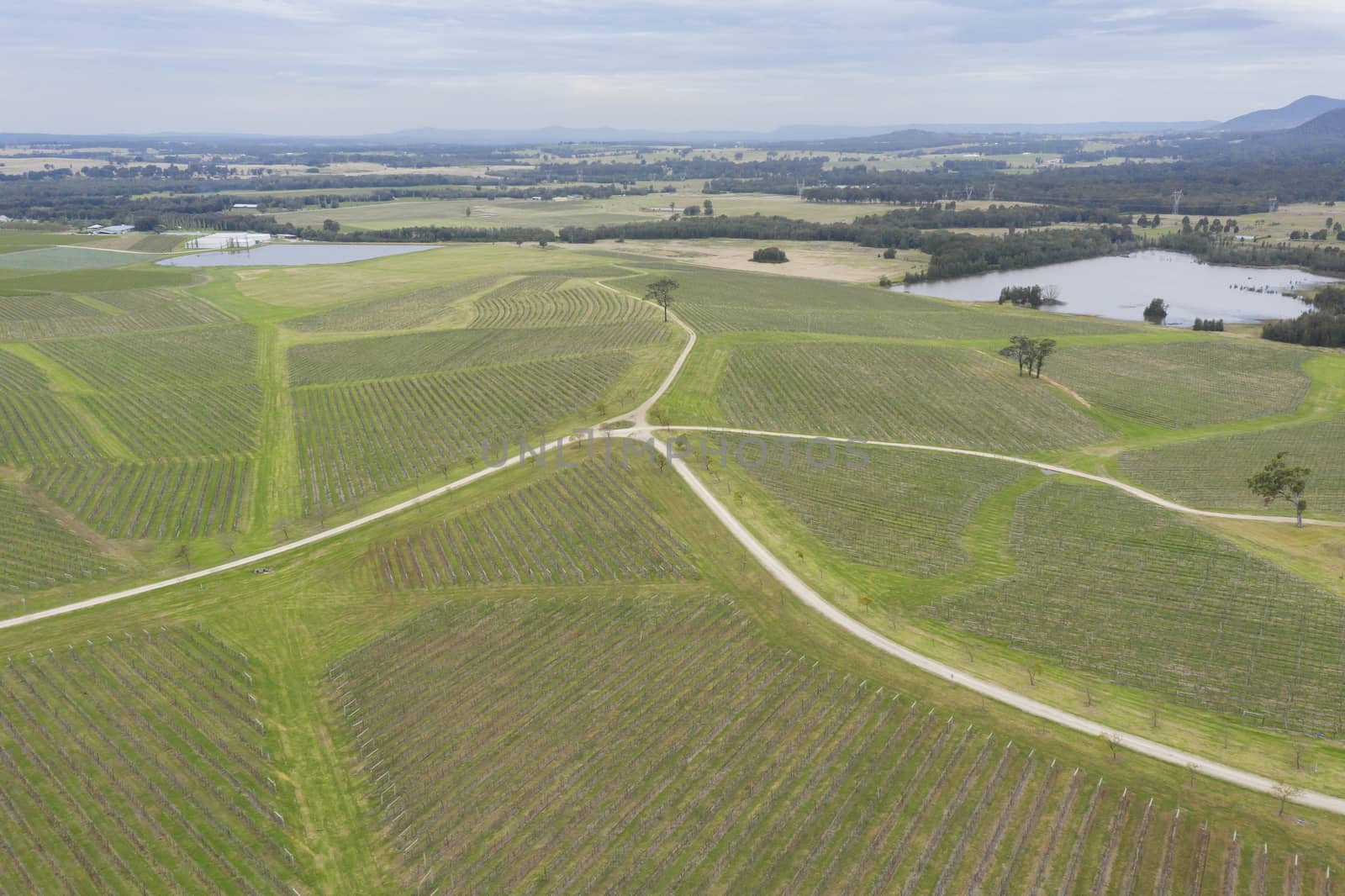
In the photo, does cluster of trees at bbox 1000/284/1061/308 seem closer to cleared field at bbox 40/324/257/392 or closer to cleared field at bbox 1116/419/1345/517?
cleared field at bbox 1116/419/1345/517

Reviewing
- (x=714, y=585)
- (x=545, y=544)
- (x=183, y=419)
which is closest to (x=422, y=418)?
(x=183, y=419)

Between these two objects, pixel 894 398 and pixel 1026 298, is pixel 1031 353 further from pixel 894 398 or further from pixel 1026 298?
pixel 1026 298

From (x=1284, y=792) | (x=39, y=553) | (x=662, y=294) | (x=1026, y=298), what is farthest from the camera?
(x=1026, y=298)

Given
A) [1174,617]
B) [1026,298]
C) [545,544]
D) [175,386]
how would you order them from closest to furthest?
[1174,617], [545,544], [175,386], [1026,298]

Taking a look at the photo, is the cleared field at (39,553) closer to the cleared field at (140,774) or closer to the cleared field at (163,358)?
the cleared field at (140,774)

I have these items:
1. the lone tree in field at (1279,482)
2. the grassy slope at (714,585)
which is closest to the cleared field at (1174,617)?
the grassy slope at (714,585)

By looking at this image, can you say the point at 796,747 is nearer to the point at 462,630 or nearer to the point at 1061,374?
the point at 462,630

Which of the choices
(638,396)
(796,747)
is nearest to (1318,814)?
(796,747)
